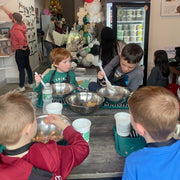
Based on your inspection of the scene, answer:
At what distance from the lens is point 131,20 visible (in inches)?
171

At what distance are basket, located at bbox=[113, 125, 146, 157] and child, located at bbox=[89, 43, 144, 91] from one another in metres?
0.89

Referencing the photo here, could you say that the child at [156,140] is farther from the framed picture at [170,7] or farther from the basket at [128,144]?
the framed picture at [170,7]

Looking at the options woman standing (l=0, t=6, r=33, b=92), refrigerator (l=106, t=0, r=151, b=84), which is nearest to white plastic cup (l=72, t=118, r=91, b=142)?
refrigerator (l=106, t=0, r=151, b=84)

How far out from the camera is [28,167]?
2.73 feet

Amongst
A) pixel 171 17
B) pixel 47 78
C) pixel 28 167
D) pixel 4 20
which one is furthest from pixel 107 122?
pixel 4 20

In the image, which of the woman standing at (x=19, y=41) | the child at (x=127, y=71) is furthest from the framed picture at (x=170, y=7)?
the woman standing at (x=19, y=41)

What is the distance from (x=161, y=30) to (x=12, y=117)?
13.5 ft

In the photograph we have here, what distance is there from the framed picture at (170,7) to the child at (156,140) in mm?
3712

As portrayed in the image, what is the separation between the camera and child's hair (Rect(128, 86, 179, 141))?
90 cm

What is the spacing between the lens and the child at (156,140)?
A: 2.86ft

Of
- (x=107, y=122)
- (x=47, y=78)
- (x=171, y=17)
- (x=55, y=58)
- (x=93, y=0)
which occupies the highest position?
(x=93, y=0)

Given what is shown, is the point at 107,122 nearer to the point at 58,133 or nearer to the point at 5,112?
the point at 58,133

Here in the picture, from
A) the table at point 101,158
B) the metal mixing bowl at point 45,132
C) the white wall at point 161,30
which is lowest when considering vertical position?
the table at point 101,158

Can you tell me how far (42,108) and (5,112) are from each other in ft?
3.02
